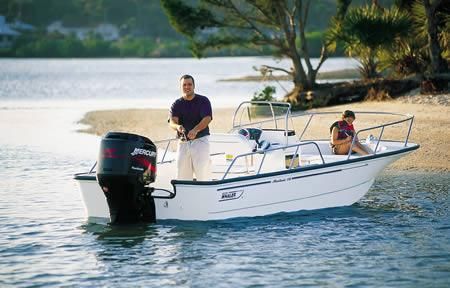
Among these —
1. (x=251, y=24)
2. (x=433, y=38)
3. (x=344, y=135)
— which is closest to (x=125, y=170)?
(x=344, y=135)

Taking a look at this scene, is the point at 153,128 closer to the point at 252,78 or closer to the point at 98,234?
the point at 98,234

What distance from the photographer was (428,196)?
16.9m

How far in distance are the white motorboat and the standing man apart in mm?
389

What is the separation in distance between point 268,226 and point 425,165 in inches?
246

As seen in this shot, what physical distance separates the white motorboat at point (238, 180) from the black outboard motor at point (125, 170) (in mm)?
12

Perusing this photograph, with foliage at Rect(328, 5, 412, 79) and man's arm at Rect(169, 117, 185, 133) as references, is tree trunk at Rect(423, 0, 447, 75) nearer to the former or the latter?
foliage at Rect(328, 5, 412, 79)

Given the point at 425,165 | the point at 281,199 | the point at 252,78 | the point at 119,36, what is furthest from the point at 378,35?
the point at 119,36

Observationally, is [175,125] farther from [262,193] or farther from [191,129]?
[262,193]

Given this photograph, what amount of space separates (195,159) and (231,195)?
2.20ft

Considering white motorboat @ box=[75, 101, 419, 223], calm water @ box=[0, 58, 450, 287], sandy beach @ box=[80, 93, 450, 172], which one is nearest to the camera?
calm water @ box=[0, 58, 450, 287]

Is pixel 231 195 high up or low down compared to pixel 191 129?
down

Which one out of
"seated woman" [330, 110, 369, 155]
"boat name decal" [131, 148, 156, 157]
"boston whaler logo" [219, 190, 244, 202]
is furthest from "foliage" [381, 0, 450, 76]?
"boat name decal" [131, 148, 156, 157]

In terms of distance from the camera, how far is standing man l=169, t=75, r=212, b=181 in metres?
14.3

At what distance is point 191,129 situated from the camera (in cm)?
1437
